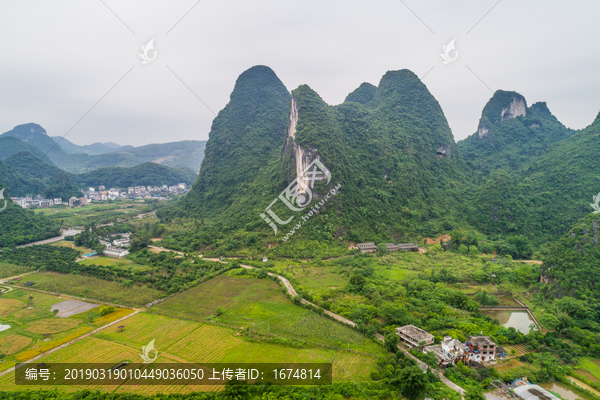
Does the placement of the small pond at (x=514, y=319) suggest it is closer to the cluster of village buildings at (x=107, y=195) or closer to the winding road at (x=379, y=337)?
the winding road at (x=379, y=337)

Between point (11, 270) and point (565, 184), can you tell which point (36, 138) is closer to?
point (11, 270)

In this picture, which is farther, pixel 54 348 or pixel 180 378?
pixel 54 348

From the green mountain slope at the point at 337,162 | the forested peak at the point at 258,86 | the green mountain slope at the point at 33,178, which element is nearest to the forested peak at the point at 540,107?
the green mountain slope at the point at 337,162

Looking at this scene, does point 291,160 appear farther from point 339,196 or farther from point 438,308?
point 438,308

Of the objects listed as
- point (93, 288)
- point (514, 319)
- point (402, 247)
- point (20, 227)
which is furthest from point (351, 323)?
point (20, 227)

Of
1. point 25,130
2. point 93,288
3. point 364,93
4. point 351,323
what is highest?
point 25,130

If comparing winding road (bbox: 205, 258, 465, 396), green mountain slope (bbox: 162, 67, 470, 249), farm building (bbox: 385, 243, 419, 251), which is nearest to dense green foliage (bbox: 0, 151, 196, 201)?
green mountain slope (bbox: 162, 67, 470, 249)

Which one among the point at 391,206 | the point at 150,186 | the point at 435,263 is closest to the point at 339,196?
the point at 391,206
